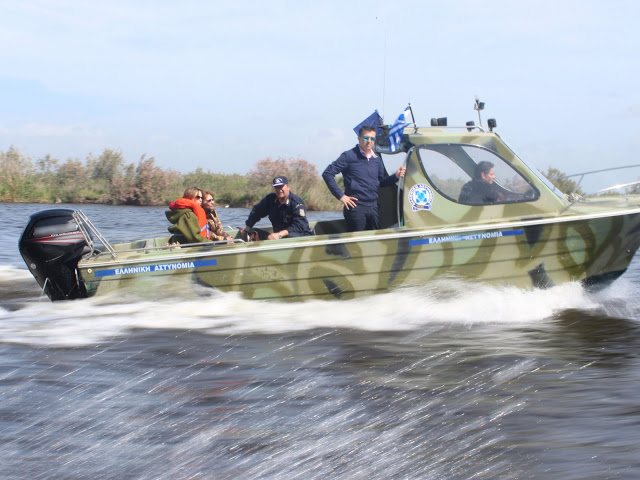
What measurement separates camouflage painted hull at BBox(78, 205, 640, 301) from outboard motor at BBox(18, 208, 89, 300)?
29 cm

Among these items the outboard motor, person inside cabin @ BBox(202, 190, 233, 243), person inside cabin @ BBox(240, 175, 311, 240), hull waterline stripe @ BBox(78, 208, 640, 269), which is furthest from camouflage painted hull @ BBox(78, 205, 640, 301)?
person inside cabin @ BBox(202, 190, 233, 243)

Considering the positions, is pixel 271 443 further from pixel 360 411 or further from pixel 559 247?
pixel 559 247

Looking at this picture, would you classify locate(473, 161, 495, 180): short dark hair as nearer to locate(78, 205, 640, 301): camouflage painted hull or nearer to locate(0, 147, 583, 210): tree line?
locate(78, 205, 640, 301): camouflage painted hull

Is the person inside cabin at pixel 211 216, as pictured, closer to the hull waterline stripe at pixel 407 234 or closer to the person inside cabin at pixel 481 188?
the hull waterline stripe at pixel 407 234

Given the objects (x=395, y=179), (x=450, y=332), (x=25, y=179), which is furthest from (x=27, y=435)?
(x=25, y=179)

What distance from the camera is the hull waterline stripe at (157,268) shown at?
23.7 ft

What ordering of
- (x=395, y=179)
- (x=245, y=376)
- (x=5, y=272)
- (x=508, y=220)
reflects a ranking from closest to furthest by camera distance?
(x=245, y=376)
(x=508, y=220)
(x=395, y=179)
(x=5, y=272)

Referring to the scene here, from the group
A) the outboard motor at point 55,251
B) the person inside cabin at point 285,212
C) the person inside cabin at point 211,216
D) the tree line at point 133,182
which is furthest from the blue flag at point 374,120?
the tree line at point 133,182

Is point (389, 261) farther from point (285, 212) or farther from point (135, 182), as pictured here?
point (135, 182)

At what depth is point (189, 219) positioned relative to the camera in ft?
24.7

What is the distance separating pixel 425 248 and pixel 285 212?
69.5 inches

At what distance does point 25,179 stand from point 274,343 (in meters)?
20.5

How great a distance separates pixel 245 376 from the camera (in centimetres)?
563

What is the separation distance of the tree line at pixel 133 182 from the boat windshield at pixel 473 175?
56.5ft
